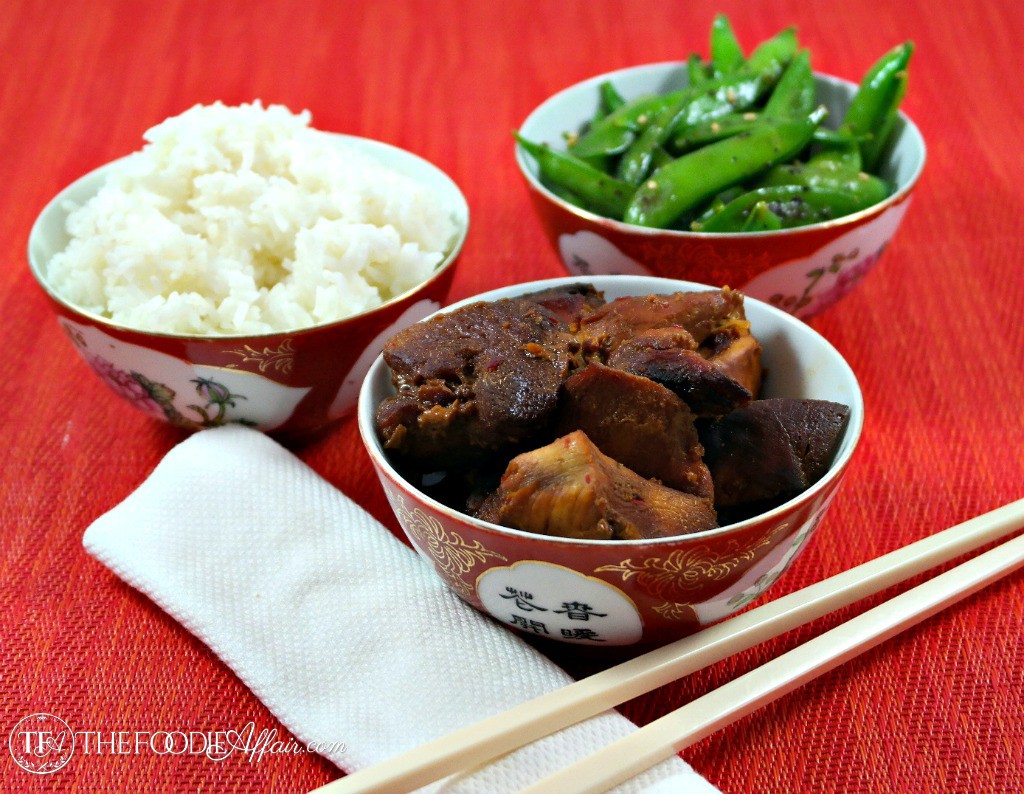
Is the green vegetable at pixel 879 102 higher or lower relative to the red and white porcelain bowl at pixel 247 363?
higher

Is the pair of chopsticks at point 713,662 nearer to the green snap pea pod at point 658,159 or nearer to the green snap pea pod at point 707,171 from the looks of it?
the green snap pea pod at point 707,171

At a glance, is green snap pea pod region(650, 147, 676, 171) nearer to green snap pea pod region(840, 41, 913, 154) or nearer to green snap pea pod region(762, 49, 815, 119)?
green snap pea pod region(762, 49, 815, 119)

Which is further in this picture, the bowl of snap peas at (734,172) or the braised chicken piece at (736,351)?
the bowl of snap peas at (734,172)

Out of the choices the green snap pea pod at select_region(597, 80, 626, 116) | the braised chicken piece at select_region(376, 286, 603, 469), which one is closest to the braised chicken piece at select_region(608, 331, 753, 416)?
the braised chicken piece at select_region(376, 286, 603, 469)

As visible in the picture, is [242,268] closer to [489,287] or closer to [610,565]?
[489,287]

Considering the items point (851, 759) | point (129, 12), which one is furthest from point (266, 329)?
point (129, 12)

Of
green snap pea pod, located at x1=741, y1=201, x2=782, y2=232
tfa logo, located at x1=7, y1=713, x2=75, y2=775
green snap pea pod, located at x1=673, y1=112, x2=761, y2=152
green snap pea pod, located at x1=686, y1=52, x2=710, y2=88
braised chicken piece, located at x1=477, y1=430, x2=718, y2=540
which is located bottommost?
tfa logo, located at x1=7, y1=713, x2=75, y2=775

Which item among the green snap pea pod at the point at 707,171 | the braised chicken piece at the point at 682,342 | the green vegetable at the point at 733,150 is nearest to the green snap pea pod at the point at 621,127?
the green vegetable at the point at 733,150
